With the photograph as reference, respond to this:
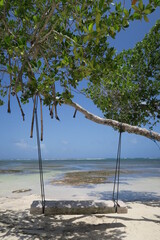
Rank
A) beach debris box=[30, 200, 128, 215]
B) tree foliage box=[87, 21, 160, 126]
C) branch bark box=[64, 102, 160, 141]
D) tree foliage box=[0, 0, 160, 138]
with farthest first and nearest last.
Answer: tree foliage box=[87, 21, 160, 126]
beach debris box=[30, 200, 128, 215]
branch bark box=[64, 102, 160, 141]
tree foliage box=[0, 0, 160, 138]

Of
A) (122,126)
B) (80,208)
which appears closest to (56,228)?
(80,208)

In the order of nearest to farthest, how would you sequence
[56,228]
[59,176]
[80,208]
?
1. [56,228]
2. [80,208]
3. [59,176]

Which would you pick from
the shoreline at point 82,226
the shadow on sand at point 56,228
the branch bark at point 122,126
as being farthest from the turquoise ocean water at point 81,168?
the branch bark at point 122,126

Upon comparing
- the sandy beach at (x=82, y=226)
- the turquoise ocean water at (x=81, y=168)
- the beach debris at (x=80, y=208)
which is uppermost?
the beach debris at (x=80, y=208)

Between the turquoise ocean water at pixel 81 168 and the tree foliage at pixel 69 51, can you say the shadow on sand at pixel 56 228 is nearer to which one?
the tree foliage at pixel 69 51

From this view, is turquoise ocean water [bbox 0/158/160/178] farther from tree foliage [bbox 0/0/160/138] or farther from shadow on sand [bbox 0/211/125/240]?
shadow on sand [bbox 0/211/125/240]

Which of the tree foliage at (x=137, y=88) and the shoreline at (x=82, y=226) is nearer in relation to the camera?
the shoreline at (x=82, y=226)

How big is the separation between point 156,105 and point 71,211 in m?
5.81

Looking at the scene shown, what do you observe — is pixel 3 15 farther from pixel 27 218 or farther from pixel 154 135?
pixel 27 218

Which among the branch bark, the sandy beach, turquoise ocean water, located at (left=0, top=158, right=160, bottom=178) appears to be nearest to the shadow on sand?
the sandy beach

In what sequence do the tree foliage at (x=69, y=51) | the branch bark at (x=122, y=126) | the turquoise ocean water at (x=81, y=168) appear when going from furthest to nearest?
the turquoise ocean water at (x=81, y=168), the branch bark at (x=122, y=126), the tree foliage at (x=69, y=51)

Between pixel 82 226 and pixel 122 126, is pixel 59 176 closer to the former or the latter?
pixel 82 226

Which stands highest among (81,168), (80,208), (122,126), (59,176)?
(122,126)

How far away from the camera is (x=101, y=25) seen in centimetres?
367
